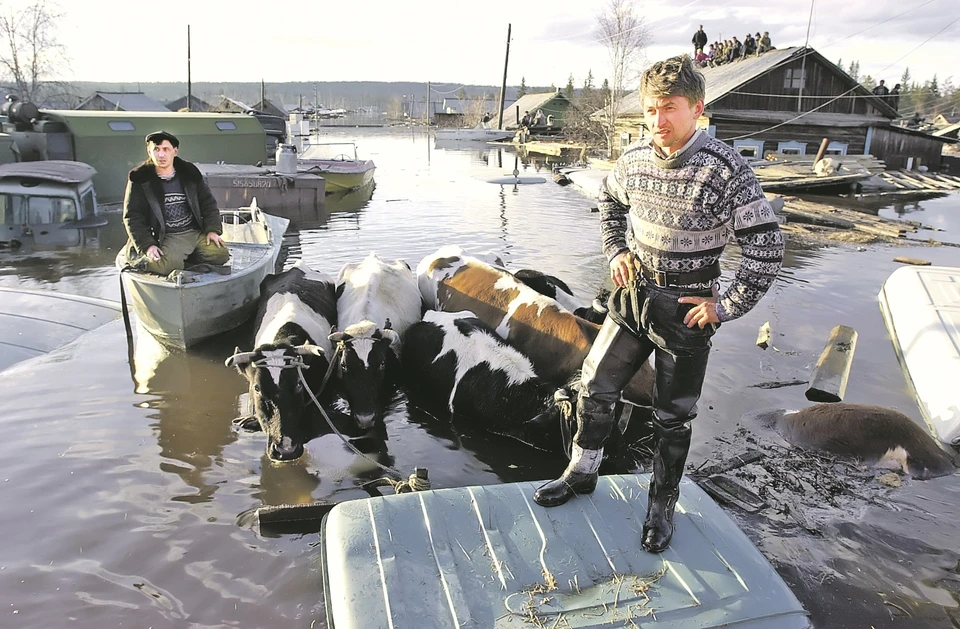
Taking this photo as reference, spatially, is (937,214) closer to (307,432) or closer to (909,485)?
(909,485)

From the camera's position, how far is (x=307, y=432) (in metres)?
6.07

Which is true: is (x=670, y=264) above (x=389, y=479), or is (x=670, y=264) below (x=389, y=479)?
above

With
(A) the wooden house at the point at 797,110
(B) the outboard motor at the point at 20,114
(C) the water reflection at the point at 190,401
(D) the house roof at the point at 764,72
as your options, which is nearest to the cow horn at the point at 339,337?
(C) the water reflection at the point at 190,401

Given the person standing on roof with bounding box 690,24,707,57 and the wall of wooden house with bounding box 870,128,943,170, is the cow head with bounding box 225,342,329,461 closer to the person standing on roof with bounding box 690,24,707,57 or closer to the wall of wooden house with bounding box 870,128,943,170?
the wall of wooden house with bounding box 870,128,943,170

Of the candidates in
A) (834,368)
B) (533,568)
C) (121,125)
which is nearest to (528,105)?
(121,125)

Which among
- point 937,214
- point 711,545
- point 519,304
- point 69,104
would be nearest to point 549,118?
point 69,104

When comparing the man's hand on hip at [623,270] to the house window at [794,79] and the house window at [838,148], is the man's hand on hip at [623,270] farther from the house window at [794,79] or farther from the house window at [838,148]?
the house window at [838,148]

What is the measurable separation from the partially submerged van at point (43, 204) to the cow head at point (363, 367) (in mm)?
11114

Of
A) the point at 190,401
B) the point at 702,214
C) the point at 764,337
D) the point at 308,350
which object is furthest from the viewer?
the point at 764,337

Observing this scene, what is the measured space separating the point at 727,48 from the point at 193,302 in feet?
114

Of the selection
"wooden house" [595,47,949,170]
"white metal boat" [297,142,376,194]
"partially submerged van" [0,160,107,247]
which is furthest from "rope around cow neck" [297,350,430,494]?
"wooden house" [595,47,949,170]

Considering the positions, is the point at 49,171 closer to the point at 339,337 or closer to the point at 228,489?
the point at 339,337

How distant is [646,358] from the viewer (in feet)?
11.7

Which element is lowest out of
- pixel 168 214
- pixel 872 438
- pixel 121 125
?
pixel 872 438
